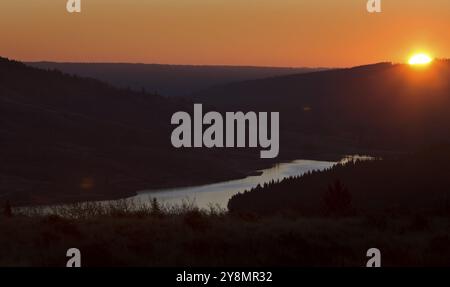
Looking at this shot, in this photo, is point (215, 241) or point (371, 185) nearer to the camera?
point (215, 241)

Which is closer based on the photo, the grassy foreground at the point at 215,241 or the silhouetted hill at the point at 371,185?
the grassy foreground at the point at 215,241

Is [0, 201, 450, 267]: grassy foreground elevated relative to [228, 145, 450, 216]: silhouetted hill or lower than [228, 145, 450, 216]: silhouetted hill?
lower

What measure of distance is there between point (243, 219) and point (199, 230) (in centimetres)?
372

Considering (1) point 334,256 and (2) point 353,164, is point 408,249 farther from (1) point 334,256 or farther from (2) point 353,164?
(2) point 353,164

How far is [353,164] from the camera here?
557 feet

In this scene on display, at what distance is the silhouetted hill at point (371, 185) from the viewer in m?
130

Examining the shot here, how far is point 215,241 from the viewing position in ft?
80.1

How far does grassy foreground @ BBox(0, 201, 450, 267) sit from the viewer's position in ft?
74.0

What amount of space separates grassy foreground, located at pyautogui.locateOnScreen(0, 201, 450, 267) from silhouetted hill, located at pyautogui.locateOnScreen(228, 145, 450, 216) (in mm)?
95358

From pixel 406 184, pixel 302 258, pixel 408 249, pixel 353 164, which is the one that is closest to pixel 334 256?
pixel 302 258

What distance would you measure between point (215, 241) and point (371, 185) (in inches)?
4921

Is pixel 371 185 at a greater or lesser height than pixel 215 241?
greater

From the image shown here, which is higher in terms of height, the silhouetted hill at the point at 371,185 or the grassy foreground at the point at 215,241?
the silhouetted hill at the point at 371,185

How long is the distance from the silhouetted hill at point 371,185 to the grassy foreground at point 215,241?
95.4 metres
